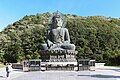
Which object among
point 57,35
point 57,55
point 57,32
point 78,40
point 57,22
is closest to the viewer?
point 57,55

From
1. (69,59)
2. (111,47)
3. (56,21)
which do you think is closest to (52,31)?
(56,21)

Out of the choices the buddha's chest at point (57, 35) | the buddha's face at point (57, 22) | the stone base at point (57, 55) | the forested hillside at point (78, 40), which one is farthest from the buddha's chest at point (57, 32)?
the forested hillside at point (78, 40)

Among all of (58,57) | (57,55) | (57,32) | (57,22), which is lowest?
(58,57)

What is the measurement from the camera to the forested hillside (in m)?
43.5

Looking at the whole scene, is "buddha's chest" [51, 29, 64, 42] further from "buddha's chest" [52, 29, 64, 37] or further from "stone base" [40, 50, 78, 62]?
"stone base" [40, 50, 78, 62]

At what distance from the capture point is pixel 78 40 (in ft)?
163

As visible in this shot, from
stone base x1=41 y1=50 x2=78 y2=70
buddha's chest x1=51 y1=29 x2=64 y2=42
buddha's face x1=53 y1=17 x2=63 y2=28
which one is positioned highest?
buddha's face x1=53 y1=17 x2=63 y2=28

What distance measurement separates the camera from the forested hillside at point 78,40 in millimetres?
43509

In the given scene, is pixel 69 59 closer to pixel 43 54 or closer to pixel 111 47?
pixel 43 54

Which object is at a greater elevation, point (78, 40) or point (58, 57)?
point (78, 40)

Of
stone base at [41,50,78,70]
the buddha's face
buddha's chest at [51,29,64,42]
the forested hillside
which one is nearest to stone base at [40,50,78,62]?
stone base at [41,50,78,70]

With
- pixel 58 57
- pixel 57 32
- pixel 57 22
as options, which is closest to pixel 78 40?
pixel 57 22

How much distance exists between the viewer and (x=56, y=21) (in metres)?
25.4

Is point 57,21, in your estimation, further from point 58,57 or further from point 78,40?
point 78,40
